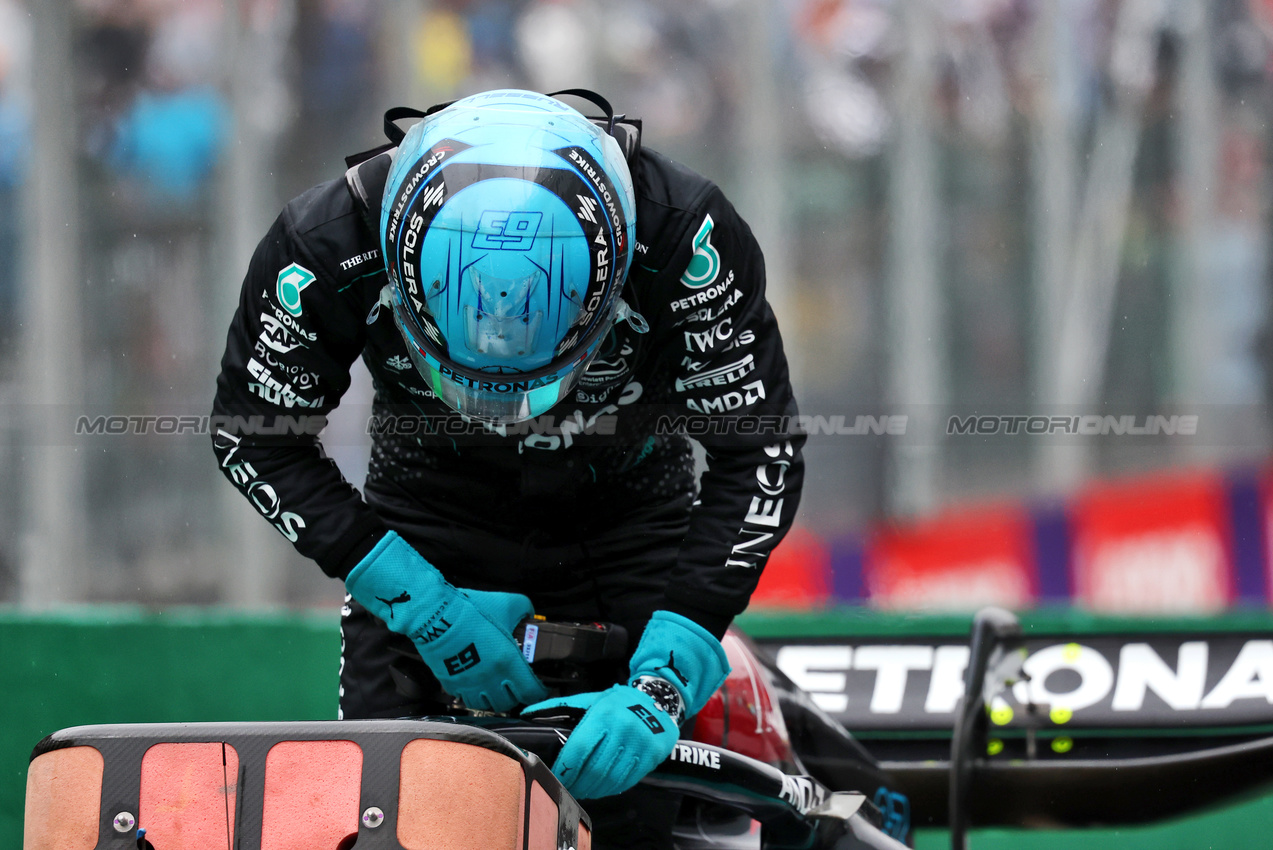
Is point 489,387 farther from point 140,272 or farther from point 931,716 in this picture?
point 140,272

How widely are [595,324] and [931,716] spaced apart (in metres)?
2.05

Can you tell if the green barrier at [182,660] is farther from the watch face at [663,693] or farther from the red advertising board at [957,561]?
the red advertising board at [957,561]

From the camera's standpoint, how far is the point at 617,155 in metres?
2.17

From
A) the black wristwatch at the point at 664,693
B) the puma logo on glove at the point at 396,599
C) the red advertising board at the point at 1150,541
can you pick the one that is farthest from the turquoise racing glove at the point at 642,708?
the red advertising board at the point at 1150,541

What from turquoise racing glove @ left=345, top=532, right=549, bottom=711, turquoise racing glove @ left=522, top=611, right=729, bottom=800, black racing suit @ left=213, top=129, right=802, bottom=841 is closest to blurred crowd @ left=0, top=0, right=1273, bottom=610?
black racing suit @ left=213, top=129, right=802, bottom=841

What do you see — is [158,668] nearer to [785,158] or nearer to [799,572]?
[799,572]

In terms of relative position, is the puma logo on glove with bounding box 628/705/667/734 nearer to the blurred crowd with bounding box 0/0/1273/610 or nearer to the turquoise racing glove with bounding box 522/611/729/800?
the turquoise racing glove with bounding box 522/611/729/800

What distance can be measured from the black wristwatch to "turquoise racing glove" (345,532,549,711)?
0.81ft

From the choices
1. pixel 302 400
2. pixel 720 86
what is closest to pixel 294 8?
pixel 720 86

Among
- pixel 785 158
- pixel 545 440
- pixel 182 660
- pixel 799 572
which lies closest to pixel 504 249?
pixel 545 440

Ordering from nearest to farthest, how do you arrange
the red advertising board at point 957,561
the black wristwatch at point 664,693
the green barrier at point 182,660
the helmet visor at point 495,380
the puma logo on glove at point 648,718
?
the helmet visor at point 495,380
the puma logo on glove at point 648,718
the black wristwatch at point 664,693
the green barrier at point 182,660
the red advertising board at point 957,561

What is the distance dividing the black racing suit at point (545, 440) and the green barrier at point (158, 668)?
60.1 inches

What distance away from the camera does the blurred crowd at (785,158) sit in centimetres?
628

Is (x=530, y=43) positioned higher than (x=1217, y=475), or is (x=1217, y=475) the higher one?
(x=530, y=43)
